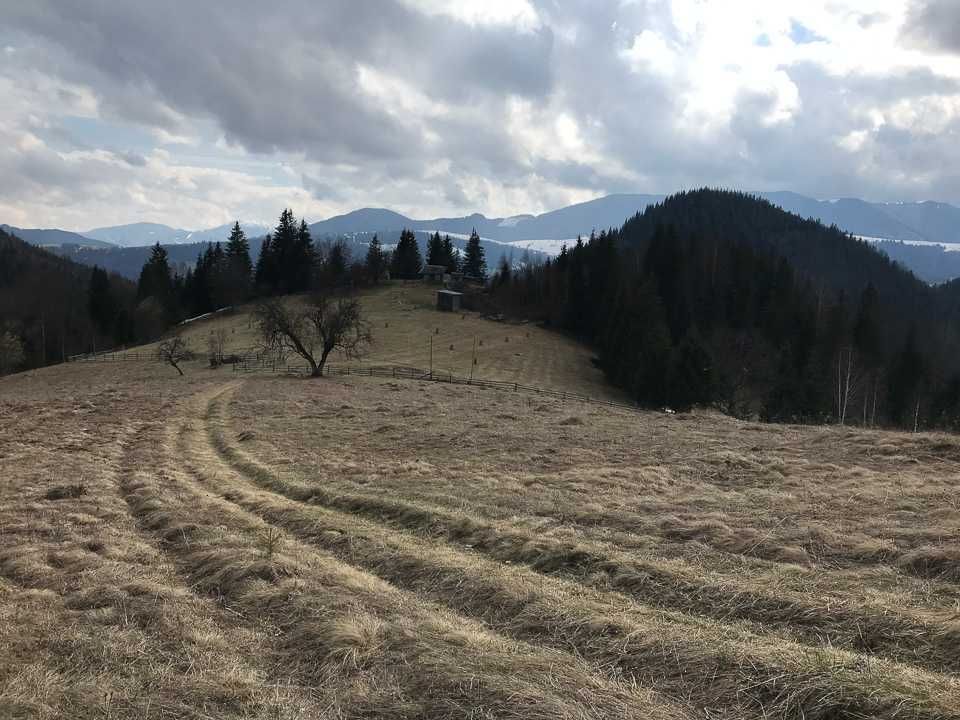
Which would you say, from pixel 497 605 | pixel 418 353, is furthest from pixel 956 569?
pixel 418 353

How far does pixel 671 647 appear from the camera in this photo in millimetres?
6309

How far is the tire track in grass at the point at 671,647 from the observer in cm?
519

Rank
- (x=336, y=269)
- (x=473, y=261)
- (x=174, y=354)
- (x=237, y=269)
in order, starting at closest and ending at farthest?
(x=174, y=354)
(x=237, y=269)
(x=336, y=269)
(x=473, y=261)

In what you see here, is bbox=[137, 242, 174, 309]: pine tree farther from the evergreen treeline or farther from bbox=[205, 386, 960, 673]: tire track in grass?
bbox=[205, 386, 960, 673]: tire track in grass

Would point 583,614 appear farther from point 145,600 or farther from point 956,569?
point 145,600

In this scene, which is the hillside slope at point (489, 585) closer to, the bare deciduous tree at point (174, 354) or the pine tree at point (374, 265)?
the bare deciduous tree at point (174, 354)

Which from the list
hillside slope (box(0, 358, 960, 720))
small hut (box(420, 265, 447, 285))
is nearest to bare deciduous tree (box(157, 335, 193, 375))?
hillside slope (box(0, 358, 960, 720))

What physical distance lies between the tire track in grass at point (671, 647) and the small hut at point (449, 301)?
94.0 meters

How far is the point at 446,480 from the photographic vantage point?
15.5 meters

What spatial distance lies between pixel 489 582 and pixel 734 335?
93071 millimetres

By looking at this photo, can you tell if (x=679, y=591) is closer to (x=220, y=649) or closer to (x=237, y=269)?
(x=220, y=649)

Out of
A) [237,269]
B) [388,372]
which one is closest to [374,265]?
[237,269]

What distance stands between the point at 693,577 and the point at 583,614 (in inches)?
78.7

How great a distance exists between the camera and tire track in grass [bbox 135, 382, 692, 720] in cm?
551
